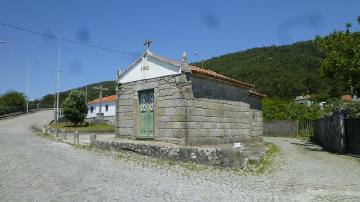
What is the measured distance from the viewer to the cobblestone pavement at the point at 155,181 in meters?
6.83

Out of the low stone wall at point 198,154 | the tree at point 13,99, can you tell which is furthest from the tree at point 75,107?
the low stone wall at point 198,154

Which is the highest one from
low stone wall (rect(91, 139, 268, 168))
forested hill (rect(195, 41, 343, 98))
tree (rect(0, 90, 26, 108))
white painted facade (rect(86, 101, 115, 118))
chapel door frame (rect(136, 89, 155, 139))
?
forested hill (rect(195, 41, 343, 98))

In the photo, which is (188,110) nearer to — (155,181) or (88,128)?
(155,181)

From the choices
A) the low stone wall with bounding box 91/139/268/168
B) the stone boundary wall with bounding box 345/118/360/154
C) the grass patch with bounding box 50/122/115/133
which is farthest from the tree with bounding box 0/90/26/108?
the stone boundary wall with bounding box 345/118/360/154

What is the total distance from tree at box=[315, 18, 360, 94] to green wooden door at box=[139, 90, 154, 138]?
8.62 meters

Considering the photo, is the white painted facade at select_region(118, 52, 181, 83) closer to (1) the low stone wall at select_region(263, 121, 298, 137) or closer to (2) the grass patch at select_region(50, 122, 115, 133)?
(2) the grass patch at select_region(50, 122, 115, 133)

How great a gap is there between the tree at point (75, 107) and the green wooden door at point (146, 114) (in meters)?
24.9

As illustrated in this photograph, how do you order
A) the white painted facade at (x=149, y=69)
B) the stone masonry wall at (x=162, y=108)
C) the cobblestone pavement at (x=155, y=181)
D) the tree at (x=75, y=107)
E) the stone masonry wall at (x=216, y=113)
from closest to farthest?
A: the cobblestone pavement at (x=155, y=181)
the stone masonry wall at (x=162, y=108)
the stone masonry wall at (x=216, y=113)
the white painted facade at (x=149, y=69)
the tree at (x=75, y=107)

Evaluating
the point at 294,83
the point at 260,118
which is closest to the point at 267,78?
the point at 294,83

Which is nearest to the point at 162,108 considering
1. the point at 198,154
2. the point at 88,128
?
the point at 198,154

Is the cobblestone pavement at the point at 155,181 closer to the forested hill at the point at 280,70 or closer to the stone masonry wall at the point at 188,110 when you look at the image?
the stone masonry wall at the point at 188,110

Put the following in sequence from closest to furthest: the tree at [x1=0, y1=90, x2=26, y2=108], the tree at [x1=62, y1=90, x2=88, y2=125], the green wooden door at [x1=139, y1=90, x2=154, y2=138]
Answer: the green wooden door at [x1=139, y1=90, x2=154, y2=138]
the tree at [x1=62, y1=90, x2=88, y2=125]
the tree at [x1=0, y1=90, x2=26, y2=108]

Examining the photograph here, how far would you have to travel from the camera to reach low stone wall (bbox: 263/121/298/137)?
112 feet

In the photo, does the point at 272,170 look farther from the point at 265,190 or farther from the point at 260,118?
the point at 260,118
